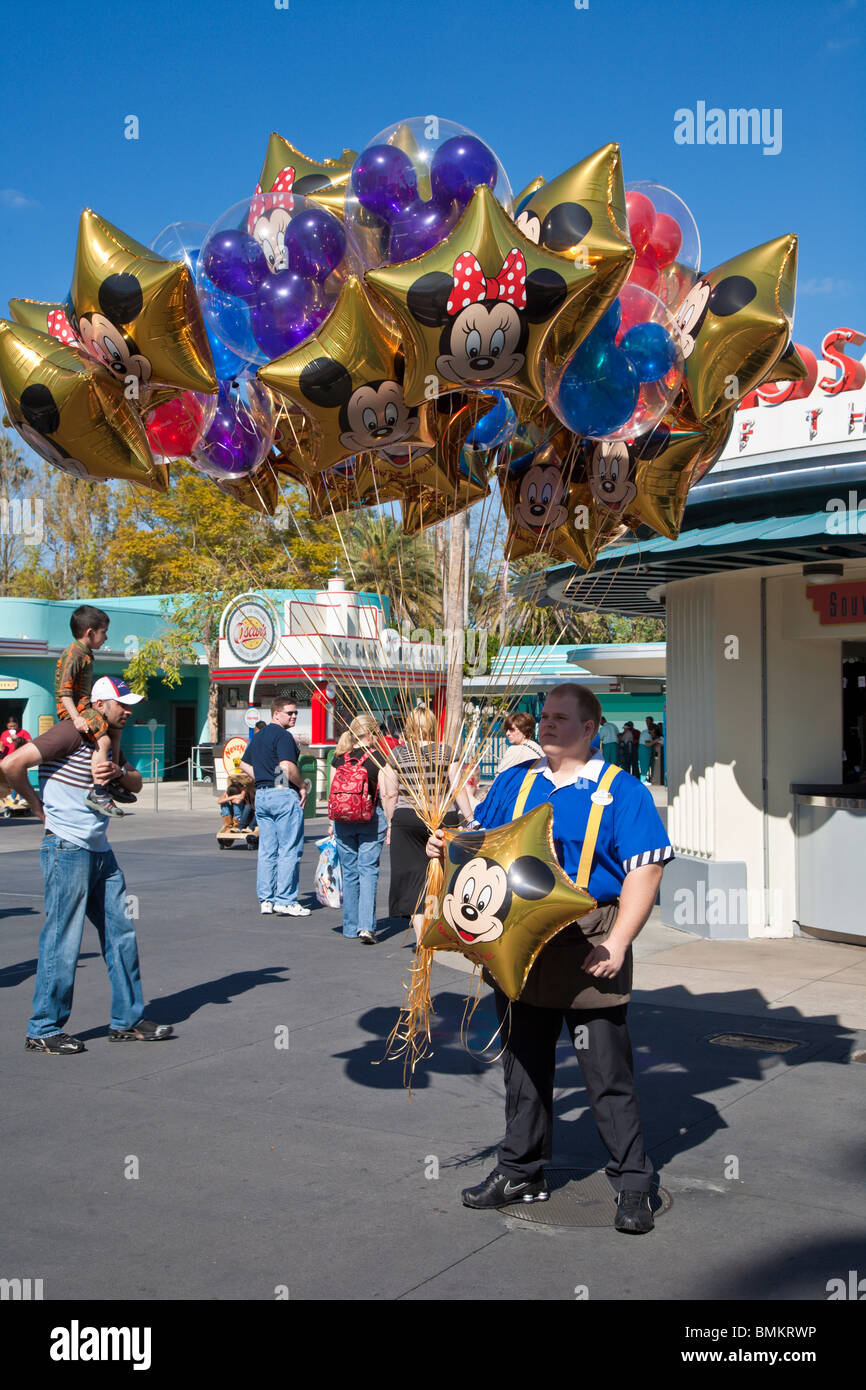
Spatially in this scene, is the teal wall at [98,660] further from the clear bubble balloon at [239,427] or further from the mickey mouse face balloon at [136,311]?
the mickey mouse face balloon at [136,311]

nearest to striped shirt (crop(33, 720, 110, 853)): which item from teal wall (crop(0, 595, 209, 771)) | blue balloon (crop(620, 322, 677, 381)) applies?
blue balloon (crop(620, 322, 677, 381))

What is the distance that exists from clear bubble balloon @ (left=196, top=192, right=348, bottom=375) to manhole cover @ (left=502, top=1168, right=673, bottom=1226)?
10.8 ft

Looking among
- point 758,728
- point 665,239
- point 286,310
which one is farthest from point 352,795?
point 665,239

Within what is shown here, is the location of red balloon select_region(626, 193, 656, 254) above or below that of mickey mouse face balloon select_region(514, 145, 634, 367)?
above

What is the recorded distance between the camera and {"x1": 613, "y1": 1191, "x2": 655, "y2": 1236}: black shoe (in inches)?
153

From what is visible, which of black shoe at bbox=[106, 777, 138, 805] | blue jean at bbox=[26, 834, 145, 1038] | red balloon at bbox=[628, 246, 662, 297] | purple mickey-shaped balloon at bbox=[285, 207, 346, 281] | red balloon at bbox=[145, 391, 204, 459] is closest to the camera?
purple mickey-shaped balloon at bbox=[285, 207, 346, 281]

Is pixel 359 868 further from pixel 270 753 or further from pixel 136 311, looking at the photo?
pixel 136 311

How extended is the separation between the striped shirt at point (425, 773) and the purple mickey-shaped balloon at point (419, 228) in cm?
181

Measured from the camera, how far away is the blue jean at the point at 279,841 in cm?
1027

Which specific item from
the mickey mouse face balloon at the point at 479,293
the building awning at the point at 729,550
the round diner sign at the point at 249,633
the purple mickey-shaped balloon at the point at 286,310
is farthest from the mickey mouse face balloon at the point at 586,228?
the round diner sign at the point at 249,633

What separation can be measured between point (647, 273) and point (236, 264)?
5.44 ft

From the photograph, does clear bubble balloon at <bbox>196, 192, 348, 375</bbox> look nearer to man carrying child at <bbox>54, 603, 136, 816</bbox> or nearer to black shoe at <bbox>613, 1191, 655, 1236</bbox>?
man carrying child at <bbox>54, 603, 136, 816</bbox>

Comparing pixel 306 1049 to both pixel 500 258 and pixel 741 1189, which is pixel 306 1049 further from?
pixel 500 258

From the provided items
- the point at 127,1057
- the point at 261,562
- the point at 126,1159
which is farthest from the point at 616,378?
the point at 261,562
